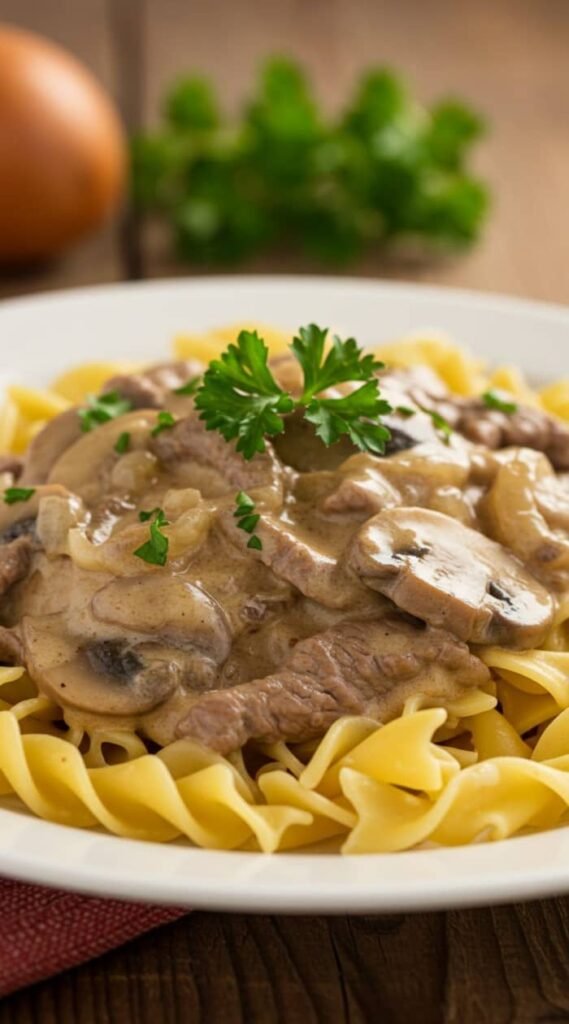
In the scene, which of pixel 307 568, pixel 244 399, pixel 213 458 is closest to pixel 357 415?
pixel 244 399

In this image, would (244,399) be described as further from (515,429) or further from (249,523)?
(515,429)

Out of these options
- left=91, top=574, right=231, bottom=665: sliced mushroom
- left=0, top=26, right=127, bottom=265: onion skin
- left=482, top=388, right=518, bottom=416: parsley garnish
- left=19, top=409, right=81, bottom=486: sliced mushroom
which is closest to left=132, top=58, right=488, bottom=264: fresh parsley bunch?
left=0, top=26, right=127, bottom=265: onion skin

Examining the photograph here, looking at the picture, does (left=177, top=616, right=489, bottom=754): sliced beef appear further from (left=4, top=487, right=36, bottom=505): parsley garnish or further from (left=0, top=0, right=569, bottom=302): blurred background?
(left=0, top=0, right=569, bottom=302): blurred background

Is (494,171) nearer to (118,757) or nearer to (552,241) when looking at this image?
(552,241)

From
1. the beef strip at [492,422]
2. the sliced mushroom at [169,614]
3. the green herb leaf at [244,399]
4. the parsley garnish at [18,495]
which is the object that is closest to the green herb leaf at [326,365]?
the green herb leaf at [244,399]

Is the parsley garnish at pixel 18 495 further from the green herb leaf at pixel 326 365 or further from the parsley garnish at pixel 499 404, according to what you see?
the parsley garnish at pixel 499 404
